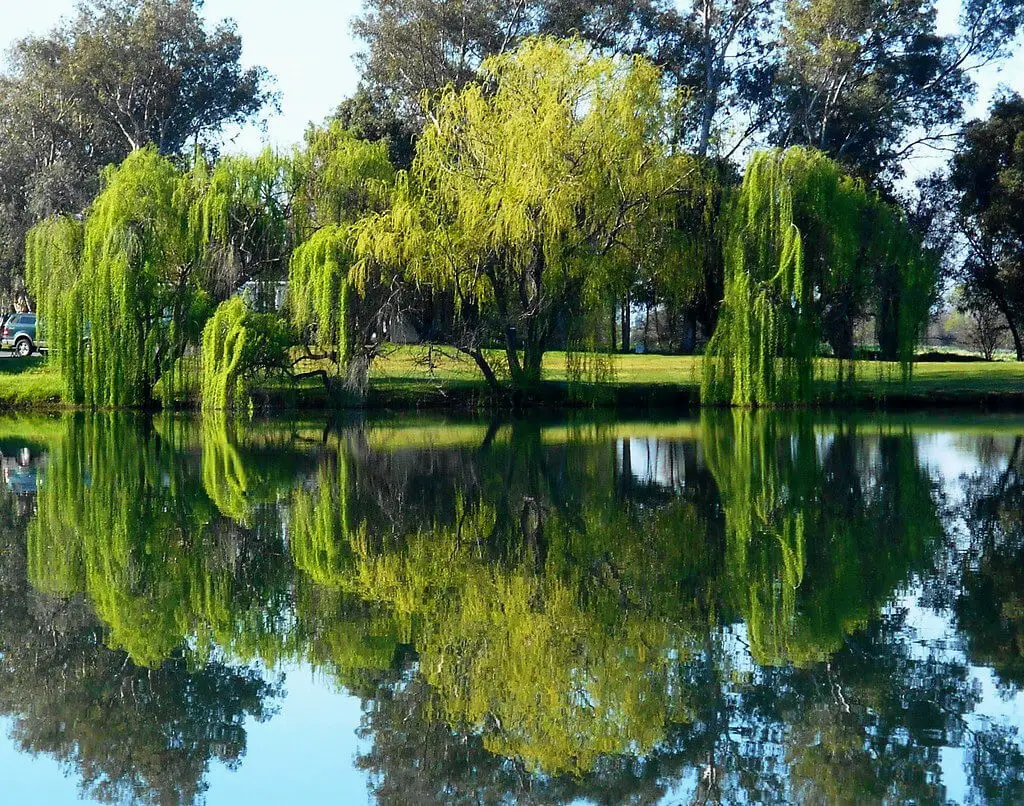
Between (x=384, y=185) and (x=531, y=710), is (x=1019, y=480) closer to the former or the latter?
(x=531, y=710)

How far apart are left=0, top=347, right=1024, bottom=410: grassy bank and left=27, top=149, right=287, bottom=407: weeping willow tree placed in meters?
2.39

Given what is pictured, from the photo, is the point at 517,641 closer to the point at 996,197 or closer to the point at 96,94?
the point at 996,197

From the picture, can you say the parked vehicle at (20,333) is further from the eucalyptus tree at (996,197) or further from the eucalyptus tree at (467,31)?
the eucalyptus tree at (996,197)

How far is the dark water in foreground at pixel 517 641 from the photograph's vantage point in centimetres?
628

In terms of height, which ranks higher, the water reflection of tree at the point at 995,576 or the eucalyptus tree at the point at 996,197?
the eucalyptus tree at the point at 996,197

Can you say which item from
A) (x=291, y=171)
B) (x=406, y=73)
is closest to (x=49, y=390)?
(x=291, y=171)

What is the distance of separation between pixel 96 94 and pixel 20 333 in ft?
37.9

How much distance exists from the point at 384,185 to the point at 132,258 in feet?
21.6

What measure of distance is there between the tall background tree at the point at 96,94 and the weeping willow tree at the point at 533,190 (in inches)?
873

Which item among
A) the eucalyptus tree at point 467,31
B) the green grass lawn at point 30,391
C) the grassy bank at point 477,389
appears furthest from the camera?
the eucalyptus tree at point 467,31

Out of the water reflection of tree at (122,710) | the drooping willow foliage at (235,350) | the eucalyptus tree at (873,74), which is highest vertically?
the eucalyptus tree at (873,74)

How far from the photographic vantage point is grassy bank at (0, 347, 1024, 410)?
111 feet

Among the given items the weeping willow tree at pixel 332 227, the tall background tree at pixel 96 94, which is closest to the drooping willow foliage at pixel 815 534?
the weeping willow tree at pixel 332 227

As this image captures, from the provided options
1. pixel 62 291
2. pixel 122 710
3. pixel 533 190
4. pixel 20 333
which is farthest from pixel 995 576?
pixel 20 333
